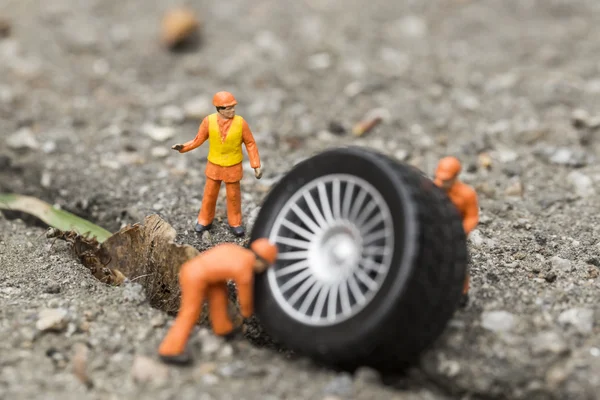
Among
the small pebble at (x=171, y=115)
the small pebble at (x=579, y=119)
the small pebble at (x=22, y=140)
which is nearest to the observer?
the small pebble at (x=22, y=140)

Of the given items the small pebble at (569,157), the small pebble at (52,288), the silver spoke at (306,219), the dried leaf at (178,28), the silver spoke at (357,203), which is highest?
the dried leaf at (178,28)

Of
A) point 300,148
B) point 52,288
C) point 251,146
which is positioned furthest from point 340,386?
point 300,148

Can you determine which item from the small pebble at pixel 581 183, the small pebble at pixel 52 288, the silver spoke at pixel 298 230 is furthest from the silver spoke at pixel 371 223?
the small pebble at pixel 581 183

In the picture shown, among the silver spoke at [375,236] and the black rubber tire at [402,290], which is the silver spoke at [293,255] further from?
the silver spoke at [375,236]

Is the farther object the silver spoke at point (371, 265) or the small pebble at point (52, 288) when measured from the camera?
the small pebble at point (52, 288)

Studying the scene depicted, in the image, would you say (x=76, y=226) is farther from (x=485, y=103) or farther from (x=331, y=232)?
(x=485, y=103)

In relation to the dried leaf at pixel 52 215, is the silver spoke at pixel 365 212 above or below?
above

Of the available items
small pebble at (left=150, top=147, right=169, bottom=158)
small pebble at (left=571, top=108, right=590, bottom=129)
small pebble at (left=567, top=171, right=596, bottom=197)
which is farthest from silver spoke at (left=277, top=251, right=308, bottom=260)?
small pebble at (left=571, top=108, right=590, bottom=129)

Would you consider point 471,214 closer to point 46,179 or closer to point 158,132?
point 158,132
